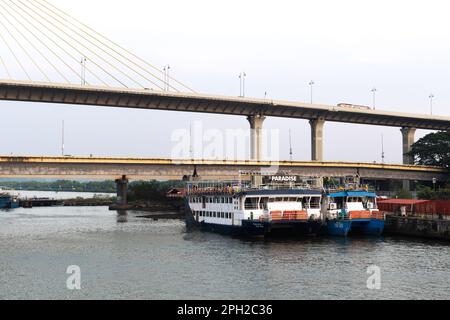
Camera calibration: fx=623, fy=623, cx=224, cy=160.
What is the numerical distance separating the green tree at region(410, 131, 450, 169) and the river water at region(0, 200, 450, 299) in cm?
6998

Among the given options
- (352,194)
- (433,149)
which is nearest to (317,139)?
(433,149)

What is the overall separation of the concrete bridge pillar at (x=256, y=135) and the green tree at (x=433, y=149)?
38069mm

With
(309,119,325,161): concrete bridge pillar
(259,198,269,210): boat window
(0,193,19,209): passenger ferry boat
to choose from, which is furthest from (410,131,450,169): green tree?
(0,193,19,209): passenger ferry boat

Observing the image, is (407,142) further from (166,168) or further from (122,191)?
(122,191)

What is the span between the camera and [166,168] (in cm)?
10288

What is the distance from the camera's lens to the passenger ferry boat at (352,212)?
7038cm

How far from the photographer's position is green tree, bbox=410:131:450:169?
13150 cm

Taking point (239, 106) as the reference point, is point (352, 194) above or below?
below

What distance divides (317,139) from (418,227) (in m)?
56.9

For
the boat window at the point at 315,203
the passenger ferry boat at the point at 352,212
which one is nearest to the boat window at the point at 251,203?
the boat window at the point at 315,203

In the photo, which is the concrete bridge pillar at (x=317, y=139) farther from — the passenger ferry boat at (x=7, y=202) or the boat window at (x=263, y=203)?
the passenger ferry boat at (x=7, y=202)

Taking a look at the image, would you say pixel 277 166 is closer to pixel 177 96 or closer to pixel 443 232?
pixel 177 96

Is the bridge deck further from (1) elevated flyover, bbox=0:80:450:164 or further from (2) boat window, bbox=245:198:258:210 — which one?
(2) boat window, bbox=245:198:258:210
